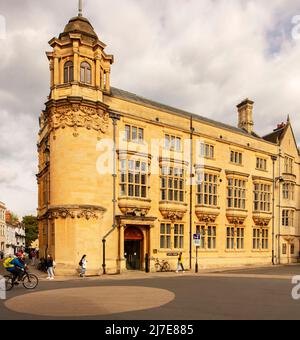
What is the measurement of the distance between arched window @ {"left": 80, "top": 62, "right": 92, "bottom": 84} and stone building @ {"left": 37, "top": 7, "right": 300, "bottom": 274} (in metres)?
0.09

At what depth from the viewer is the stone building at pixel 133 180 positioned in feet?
84.8

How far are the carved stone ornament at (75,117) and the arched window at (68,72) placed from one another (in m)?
2.35

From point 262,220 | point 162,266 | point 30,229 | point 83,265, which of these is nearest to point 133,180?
point 162,266

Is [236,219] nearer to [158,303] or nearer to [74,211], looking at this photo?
[74,211]

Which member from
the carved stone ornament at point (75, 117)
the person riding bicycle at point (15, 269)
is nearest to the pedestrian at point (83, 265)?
the person riding bicycle at point (15, 269)

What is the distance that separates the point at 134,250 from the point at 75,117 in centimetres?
1261

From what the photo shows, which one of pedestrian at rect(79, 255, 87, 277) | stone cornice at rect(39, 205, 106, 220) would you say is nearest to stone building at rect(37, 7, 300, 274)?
stone cornice at rect(39, 205, 106, 220)

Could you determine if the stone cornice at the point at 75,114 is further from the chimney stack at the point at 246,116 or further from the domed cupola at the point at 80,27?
the chimney stack at the point at 246,116
